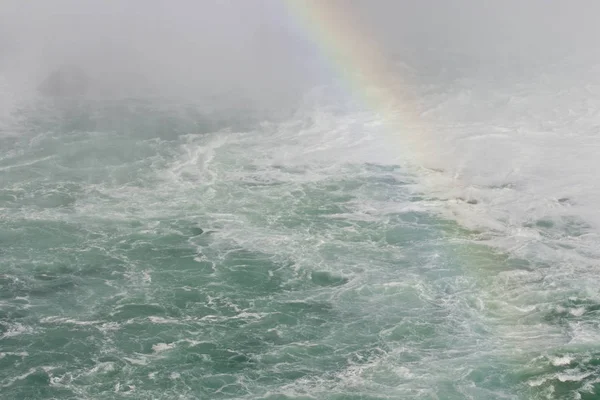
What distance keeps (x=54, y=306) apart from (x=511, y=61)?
38.0 meters

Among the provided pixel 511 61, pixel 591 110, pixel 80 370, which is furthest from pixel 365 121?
pixel 80 370

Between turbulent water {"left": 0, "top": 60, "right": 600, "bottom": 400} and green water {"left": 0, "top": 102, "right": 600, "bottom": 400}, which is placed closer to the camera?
green water {"left": 0, "top": 102, "right": 600, "bottom": 400}

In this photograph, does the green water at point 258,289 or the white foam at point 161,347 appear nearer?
the green water at point 258,289

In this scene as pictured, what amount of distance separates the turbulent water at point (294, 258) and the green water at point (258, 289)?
0.25 feet

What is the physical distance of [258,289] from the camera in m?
26.7

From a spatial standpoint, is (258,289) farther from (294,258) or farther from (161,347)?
(161,347)

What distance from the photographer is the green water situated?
22.1 m

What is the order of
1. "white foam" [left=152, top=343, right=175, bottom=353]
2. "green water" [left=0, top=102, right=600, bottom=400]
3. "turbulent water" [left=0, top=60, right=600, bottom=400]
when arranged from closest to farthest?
"green water" [left=0, top=102, right=600, bottom=400] → "turbulent water" [left=0, top=60, right=600, bottom=400] → "white foam" [left=152, top=343, right=175, bottom=353]

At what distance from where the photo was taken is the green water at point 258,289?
22.1m

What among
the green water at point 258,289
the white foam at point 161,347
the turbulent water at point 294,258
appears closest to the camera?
the green water at point 258,289

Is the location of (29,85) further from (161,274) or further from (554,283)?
(554,283)

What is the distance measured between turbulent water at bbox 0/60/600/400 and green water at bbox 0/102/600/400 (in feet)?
0.25

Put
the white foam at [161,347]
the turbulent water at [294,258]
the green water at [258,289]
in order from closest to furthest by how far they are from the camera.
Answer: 1. the green water at [258,289]
2. the turbulent water at [294,258]
3. the white foam at [161,347]

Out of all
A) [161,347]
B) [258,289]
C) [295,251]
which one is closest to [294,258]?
[295,251]
